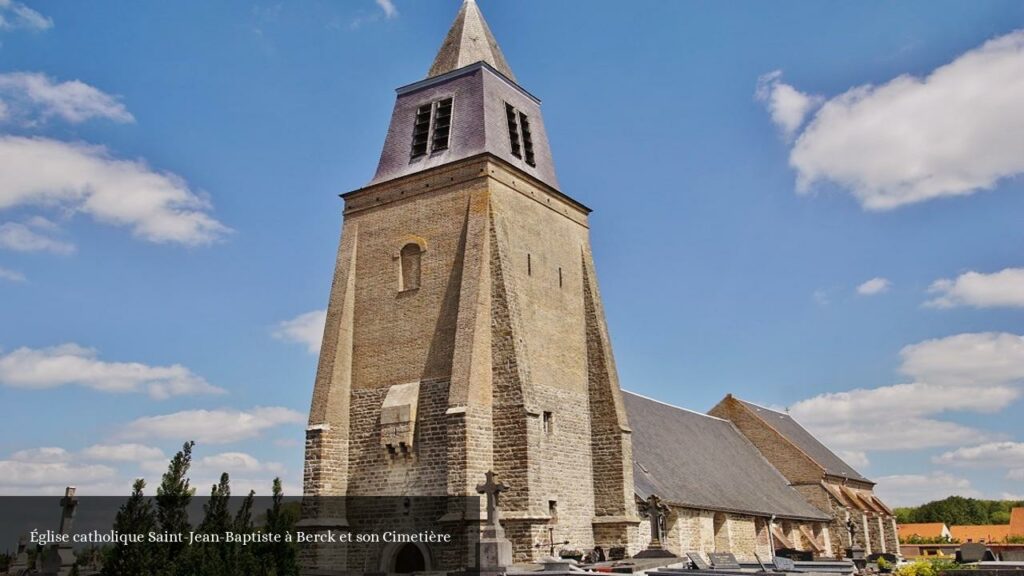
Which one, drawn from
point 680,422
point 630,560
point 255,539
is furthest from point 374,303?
point 680,422

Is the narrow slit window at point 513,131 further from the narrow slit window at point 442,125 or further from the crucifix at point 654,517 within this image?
the crucifix at point 654,517

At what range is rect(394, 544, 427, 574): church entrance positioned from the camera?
20703 millimetres

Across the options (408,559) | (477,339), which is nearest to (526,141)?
(477,339)

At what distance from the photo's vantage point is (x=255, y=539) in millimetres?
17812

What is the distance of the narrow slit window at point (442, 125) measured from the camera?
24.6m

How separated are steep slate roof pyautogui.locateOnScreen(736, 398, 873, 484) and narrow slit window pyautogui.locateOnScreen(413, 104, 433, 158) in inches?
1052

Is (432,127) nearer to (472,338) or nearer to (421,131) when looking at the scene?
(421,131)

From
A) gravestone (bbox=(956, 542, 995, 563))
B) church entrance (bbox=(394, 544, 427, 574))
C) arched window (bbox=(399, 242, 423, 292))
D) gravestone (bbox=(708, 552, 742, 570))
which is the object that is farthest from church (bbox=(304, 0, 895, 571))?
gravestone (bbox=(956, 542, 995, 563))

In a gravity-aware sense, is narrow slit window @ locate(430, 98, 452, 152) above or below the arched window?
above

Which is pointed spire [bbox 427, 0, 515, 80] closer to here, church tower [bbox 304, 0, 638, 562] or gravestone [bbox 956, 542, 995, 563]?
church tower [bbox 304, 0, 638, 562]

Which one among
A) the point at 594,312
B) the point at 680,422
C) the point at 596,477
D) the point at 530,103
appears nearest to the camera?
the point at 596,477

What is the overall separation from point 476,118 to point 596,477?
1072 centimetres

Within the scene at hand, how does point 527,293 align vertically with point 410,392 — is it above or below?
above

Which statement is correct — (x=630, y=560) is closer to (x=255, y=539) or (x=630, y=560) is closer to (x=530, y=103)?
(x=255, y=539)
